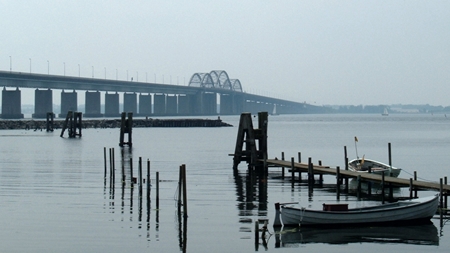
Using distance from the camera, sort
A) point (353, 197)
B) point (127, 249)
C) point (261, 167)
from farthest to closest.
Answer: point (261, 167), point (353, 197), point (127, 249)

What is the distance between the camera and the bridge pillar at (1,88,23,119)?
149 m

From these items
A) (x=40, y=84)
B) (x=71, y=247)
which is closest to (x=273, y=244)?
(x=71, y=247)

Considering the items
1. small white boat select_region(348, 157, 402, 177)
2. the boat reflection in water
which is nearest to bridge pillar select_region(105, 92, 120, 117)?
small white boat select_region(348, 157, 402, 177)

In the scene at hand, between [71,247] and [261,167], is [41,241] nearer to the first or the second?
[71,247]

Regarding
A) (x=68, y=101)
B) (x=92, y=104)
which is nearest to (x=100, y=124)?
(x=68, y=101)

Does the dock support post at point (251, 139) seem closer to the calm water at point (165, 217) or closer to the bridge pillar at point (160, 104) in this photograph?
the calm water at point (165, 217)

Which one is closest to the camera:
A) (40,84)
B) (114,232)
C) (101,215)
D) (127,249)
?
(127,249)

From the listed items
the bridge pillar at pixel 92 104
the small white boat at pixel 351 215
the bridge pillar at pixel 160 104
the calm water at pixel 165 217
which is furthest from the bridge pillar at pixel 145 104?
the small white boat at pixel 351 215

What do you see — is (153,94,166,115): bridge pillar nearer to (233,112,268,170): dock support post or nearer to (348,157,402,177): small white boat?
(233,112,268,170): dock support post

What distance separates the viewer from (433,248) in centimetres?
2005

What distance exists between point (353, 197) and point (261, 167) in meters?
10.2

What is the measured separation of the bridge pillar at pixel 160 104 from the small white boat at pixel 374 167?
162m

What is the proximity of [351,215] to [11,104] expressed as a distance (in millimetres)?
137993

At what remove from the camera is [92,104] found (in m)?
171
